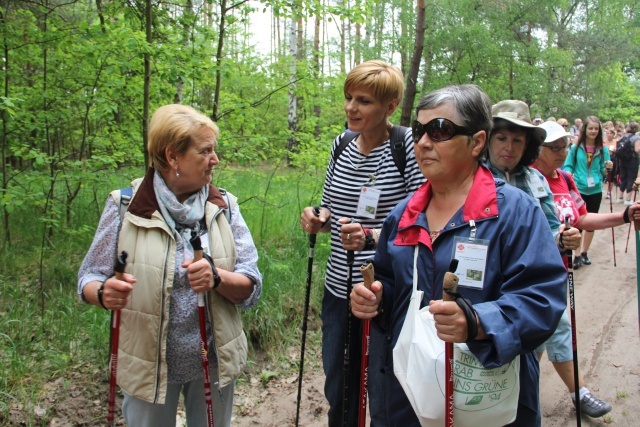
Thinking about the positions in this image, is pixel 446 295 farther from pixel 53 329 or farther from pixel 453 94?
pixel 53 329

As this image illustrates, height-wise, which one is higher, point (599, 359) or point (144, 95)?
point (144, 95)

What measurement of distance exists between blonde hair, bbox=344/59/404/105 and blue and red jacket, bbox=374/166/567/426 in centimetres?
77

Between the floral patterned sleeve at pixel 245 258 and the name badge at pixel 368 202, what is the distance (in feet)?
2.03

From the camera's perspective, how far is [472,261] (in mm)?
1645

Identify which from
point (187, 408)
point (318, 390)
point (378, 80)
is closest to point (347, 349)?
point (187, 408)

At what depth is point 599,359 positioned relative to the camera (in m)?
4.42

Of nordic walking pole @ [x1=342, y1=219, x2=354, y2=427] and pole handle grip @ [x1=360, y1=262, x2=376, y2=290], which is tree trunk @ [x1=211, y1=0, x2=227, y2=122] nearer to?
nordic walking pole @ [x1=342, y1=219, x2=354, y2=427]

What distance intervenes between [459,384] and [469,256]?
1.39 feet

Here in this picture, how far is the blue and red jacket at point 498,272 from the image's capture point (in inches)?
59.5

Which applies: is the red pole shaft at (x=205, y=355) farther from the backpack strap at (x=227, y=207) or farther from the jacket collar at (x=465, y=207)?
the jacket collar at (x=465, y=207)

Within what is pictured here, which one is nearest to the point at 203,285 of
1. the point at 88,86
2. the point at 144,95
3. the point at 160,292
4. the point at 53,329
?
the point at 160,292

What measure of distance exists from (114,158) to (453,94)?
13.6 ft

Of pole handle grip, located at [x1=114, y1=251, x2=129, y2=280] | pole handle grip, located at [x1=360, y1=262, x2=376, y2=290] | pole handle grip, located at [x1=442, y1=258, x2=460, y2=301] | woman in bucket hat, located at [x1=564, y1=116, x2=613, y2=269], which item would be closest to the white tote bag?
pole handle grip, located at [x1=442, y1=258, x2=460, y2=301]

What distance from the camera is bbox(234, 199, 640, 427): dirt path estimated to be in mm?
3570
